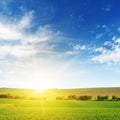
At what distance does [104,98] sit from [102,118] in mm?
65152

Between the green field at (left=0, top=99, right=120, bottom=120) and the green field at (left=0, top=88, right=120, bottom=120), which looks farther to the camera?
the green field at (left=0, top=88, right=120, bottom=120)

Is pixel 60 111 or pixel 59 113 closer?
pixel 59 113

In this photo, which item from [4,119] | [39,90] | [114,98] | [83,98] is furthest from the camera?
[39,90]

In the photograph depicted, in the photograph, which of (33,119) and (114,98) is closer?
(33,119)

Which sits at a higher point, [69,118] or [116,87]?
[116,87]

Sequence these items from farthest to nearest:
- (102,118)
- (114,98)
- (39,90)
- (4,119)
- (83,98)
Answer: (39,90)
(83,98)
(114,98)
(102,118)
(4,119)

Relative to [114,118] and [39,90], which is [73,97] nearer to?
[39,90]

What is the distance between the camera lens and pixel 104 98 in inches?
3947

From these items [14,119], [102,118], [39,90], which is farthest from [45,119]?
[39,90]

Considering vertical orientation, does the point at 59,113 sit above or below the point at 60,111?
below

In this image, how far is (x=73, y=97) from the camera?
110438 millimetres

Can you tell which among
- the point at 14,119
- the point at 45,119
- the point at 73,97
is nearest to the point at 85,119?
the point at 45,119

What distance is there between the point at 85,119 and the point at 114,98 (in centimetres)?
6585

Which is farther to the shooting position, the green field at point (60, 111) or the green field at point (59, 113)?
the green field at point (60, 111)
